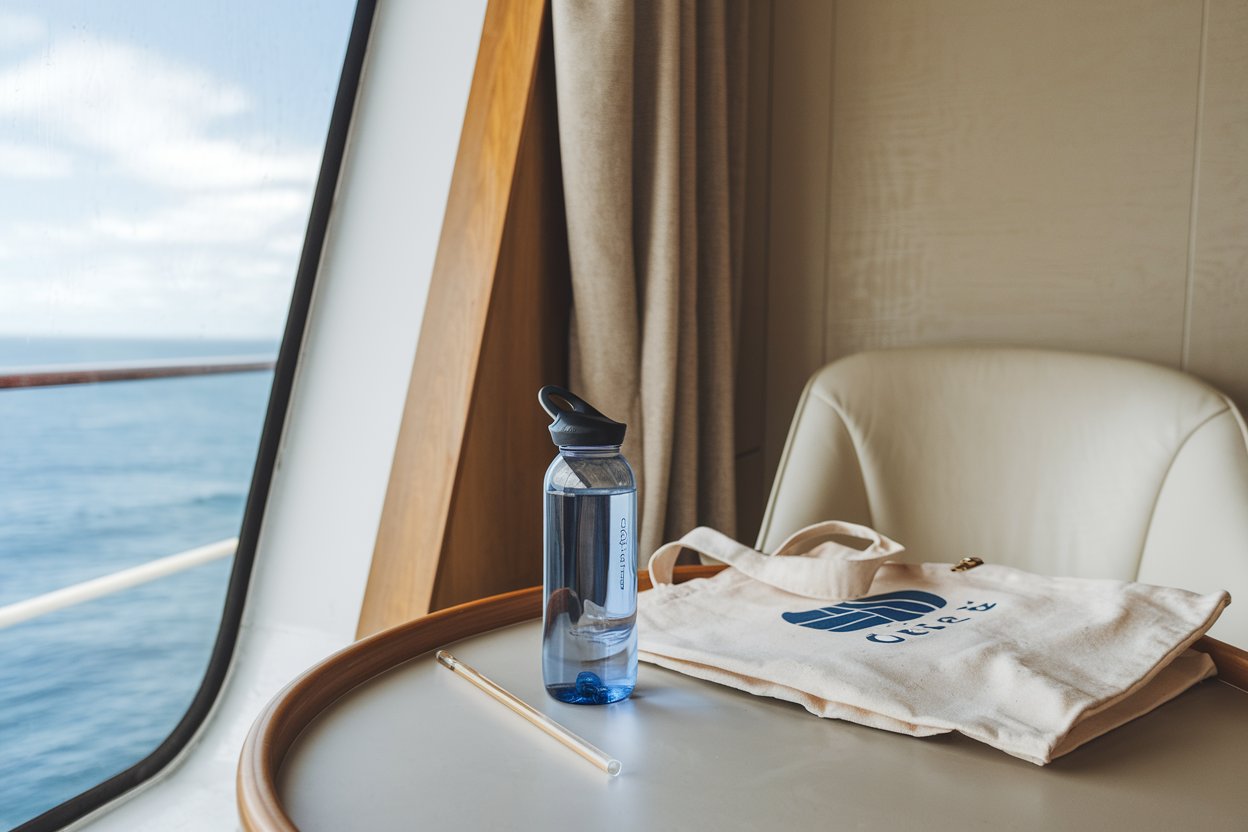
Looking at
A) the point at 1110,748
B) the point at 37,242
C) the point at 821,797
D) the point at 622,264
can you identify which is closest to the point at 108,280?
the point at 37,242

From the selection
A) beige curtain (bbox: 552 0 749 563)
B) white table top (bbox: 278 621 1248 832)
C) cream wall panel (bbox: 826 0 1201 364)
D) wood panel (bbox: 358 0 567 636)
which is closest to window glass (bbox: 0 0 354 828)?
wood panel (bbox: 358 0 567 636)

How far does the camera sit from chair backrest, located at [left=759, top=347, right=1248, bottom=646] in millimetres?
1260

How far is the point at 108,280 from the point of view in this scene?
1261 mm

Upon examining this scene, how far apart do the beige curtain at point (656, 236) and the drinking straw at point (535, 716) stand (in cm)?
75

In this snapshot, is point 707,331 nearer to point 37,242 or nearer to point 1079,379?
point 1079,379

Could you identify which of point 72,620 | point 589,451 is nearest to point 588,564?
point 589,451

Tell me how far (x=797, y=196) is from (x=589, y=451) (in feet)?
4.25

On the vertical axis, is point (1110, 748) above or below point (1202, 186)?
below

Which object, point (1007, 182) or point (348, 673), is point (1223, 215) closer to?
point (1007, 182)

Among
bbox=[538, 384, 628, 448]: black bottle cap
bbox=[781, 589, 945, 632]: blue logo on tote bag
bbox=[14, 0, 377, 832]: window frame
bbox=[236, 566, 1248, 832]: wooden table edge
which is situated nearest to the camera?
bbox=[236, 566, 1248, 832]: wooden table edge

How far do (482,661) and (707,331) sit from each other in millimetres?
997

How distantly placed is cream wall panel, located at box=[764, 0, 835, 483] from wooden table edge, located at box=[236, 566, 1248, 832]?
2.96 ft

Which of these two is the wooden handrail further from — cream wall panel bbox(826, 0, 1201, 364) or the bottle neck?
cream wall panel bbox(826, 0, 1201, 364)

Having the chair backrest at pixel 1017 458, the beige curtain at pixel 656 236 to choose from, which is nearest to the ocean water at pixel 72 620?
the beige curtain at pixel 656 236
